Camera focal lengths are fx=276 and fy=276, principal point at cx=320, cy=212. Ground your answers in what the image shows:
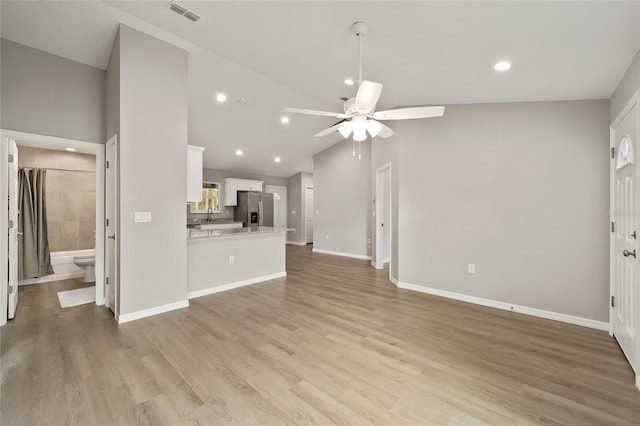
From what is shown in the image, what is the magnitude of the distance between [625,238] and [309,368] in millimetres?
2966

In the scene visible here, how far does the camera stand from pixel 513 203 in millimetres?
3381

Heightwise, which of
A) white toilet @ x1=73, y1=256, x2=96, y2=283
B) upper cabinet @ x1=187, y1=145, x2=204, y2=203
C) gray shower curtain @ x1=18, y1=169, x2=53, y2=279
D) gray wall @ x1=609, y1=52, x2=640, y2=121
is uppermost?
gray wall @ x1=609, y1=52, x2=640, y2=121

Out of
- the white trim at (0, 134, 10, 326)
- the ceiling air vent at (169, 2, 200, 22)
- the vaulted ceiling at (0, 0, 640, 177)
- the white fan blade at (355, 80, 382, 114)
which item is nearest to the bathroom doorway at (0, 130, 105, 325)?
the white trim at (0, 134, 10, 326)

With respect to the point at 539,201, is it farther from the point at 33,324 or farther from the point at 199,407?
the point at 33,324

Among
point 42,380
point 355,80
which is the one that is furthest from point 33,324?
point 355,80

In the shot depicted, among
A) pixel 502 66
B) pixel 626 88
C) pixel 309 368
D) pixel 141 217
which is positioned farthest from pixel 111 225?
pixel 626 88

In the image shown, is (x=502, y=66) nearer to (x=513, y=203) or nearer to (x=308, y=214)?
(x=513, y=203)

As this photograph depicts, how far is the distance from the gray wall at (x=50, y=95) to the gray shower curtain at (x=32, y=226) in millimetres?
1763

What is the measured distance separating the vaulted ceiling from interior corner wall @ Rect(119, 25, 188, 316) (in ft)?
1.02

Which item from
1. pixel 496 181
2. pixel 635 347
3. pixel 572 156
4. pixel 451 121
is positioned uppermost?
pixel 451 121

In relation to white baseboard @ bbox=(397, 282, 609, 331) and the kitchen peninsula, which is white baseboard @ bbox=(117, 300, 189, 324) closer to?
the kitchen peninsula

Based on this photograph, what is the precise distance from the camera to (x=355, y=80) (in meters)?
3.44

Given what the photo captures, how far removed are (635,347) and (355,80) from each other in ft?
11.7

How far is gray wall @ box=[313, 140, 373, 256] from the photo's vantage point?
22.5ft
